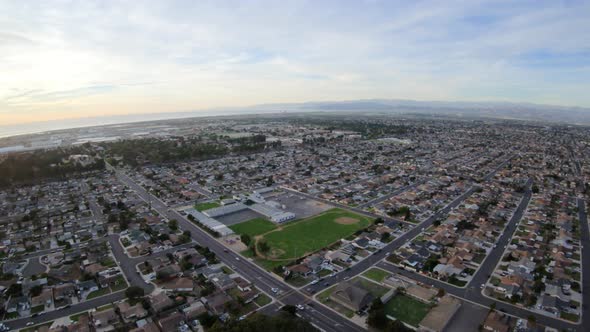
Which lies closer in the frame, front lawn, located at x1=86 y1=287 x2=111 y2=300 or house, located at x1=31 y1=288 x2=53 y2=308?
house, located at x1=31 y1=288 x2=53 y2=308

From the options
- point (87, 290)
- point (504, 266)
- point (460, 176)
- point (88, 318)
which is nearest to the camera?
point (88, 318)

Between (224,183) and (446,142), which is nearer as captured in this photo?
(224,183)

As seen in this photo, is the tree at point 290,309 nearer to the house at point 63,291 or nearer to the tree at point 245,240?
the tree at point 245,240

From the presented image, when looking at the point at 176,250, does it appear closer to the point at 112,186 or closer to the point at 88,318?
the point at 88,318

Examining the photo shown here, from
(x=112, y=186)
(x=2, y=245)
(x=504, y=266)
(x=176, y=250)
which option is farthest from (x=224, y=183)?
(x=504, y=266)

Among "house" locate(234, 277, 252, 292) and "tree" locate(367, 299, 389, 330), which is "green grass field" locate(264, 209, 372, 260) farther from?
"tree" locate(367, 299, 389, 330)

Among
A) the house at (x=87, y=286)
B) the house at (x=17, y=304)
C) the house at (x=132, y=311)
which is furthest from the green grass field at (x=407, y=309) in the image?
the house at (x=17, y=304)

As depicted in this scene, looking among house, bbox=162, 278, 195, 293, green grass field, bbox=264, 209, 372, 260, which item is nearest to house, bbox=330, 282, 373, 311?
green grass field, bbox=264, 209, 372, 260
